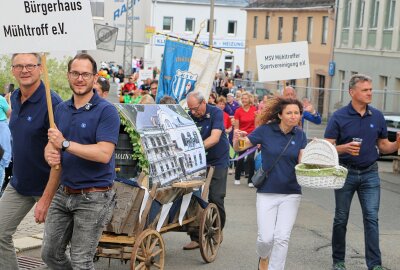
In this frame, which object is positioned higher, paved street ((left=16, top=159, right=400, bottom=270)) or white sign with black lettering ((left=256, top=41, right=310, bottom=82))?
white sign with black lettering ((left=256, top=41, right=310, bottom=82))

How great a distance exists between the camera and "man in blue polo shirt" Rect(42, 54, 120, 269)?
6.44 m

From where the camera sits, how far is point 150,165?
27.2 feet

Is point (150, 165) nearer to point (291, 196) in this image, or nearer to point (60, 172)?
point (291, 196)

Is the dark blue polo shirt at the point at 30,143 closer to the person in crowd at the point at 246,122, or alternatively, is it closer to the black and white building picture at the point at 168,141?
the black and white building picture at the point at 168,141

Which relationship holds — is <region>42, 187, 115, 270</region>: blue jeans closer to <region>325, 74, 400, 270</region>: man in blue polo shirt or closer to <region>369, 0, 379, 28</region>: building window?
<region>325, 74, 400, 270</region>: man in blue polo shirt

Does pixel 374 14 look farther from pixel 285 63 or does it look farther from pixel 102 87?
pixel 102 87

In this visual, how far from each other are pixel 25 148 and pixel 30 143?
5cm

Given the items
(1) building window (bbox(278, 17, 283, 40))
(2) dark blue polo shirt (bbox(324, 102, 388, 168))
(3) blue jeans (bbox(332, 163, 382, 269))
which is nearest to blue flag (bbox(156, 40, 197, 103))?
(2) dark blue polo shirt (bbox(324, 102, 388, 168))

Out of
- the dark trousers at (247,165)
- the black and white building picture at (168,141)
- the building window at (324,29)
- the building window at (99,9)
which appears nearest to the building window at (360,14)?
the building window at (324,29)

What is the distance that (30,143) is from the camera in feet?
22.6

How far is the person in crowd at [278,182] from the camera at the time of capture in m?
8.11

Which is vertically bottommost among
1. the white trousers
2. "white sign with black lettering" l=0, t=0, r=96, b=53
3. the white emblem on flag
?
the white trousers

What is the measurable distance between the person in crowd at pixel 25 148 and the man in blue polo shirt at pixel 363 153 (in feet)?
9.99

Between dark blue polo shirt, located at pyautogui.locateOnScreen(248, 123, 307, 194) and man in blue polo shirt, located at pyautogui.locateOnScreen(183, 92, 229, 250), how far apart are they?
6.00ft
